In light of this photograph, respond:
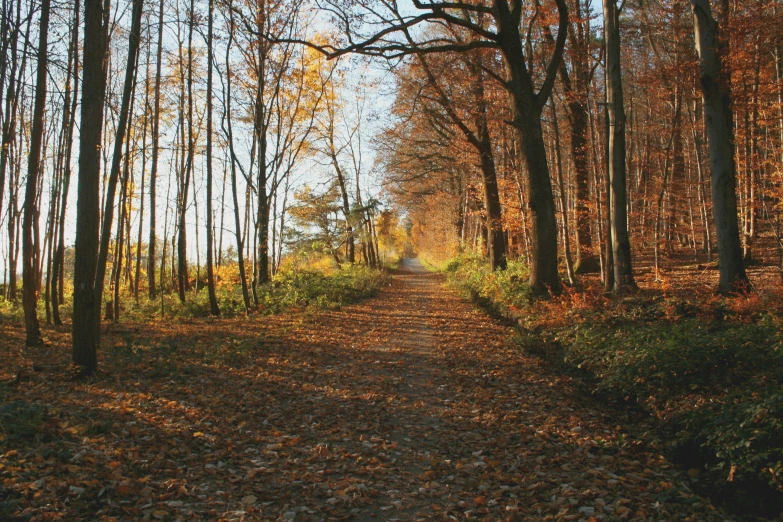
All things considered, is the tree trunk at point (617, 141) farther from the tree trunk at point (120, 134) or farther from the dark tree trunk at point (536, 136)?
the tree trunk at point (120, 134)

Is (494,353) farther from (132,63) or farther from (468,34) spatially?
(468,34)

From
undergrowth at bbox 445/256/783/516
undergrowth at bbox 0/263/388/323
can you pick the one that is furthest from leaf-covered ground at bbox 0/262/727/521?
undergrowth at bbox 0/263/388/323

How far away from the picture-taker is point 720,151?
8625 millimetres

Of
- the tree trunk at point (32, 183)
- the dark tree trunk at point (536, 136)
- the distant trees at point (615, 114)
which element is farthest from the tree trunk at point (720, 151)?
the tree trunk at point (32, 183)

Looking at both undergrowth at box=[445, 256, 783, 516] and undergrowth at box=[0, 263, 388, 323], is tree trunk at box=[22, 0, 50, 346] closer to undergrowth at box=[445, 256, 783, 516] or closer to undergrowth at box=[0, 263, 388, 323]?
undergrowth at box=[0, 263, 388, 323]

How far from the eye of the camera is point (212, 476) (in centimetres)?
430

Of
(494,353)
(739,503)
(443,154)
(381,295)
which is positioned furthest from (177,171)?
(739,503)

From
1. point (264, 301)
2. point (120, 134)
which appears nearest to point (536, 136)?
point (120, 134)

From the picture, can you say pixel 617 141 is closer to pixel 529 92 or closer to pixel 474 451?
pixel 529 92

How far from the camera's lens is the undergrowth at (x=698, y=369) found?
3.68 m

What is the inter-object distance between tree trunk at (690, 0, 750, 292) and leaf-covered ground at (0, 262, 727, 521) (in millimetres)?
4162

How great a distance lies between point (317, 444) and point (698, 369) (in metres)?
4.28

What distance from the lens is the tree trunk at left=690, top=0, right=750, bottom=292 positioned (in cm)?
857

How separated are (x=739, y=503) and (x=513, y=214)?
54.4 feet
